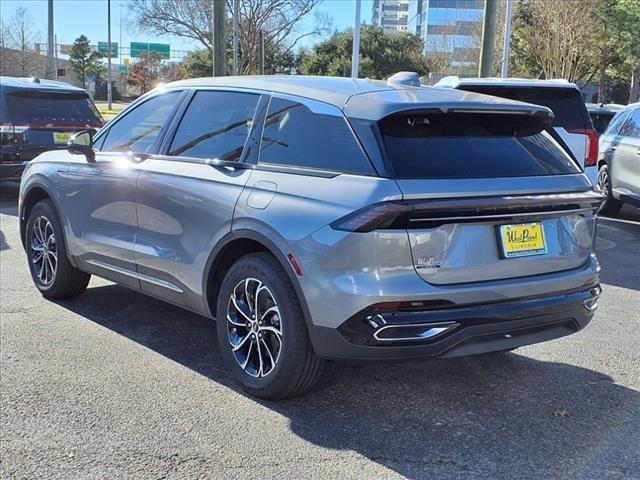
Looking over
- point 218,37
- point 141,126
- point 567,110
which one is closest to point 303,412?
point 141,126

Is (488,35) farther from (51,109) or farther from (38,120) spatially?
(38,120)

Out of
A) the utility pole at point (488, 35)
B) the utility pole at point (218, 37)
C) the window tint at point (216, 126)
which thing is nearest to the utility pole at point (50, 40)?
the utility pole at point (218, 37)

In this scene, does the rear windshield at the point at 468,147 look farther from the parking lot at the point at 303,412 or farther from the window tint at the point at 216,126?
the parking lot at the point at 303,412

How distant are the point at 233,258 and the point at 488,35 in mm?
11141

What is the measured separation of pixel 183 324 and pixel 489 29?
10548 millimetres

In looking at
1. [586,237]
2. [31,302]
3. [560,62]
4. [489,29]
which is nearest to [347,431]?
[586,237]

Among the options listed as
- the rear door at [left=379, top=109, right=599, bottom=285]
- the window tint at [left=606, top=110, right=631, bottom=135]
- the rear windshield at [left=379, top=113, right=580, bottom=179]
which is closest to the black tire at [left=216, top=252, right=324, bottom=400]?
the rear door at [left=379, top=109, right=599, bottom=285]

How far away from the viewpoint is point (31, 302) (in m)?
5.87

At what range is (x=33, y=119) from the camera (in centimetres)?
1113

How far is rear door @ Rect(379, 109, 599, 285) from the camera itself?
3391 millimetres

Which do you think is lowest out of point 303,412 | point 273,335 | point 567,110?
point 303,412

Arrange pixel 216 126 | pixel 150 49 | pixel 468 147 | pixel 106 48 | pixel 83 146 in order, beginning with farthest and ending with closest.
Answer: pixel 106 48 → pixel 150 49 → pixel 83 146 → pixel 216 126 → pixel 468 147

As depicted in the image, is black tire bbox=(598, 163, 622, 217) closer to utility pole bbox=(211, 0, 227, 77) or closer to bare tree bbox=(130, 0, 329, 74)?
utility pole bbox=(211, 0, 227, 77)

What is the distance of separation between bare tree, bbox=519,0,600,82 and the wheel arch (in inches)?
1269
